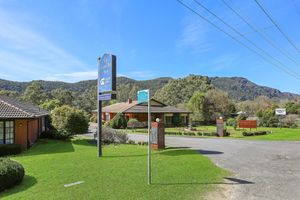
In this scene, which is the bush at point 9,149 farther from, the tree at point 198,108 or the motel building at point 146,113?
the tree at point 198,108

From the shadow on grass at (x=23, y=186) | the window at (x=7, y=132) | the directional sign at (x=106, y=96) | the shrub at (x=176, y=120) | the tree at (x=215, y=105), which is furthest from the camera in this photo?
the tree at (x=215, y=105)

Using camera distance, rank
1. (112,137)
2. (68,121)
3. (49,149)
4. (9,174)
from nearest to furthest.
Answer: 1. (9,174)
2. (49,149)
3. (112,137)
4. (68,121)

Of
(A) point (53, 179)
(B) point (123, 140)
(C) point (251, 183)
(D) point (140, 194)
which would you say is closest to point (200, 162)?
(C) point (251, 183)

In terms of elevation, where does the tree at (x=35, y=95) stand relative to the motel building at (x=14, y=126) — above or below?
above

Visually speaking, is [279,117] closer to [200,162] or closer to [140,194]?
[200,162]

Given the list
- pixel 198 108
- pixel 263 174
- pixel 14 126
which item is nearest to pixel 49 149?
pixel 14 126

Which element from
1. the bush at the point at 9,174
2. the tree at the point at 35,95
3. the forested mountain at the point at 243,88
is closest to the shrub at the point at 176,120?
the tree at the point at 35,95

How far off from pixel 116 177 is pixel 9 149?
349 inches

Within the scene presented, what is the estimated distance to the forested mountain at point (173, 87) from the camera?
84875 millimetres

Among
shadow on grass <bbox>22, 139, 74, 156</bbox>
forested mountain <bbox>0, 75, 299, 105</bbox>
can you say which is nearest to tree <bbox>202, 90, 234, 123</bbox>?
forested mountain <bbox>0, 75, 299, 105</bbox>

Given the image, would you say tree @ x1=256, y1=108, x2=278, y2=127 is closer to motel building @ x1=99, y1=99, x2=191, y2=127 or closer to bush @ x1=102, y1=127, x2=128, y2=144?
motel building @ x1=99, y1=99, x2=191, y2=127

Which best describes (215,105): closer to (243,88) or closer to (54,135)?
(54,135)

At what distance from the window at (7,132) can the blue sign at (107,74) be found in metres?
6.38

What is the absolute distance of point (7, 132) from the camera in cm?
1684
